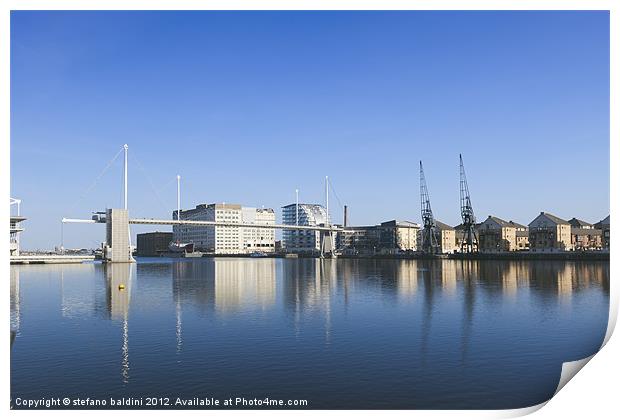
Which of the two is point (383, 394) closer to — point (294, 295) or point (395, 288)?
point (294, 295)

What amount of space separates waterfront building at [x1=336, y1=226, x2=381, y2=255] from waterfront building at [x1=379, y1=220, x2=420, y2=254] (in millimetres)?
1206

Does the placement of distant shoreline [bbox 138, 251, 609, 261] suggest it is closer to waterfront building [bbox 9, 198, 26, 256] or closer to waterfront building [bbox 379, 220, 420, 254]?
waterfront building [bbox 379, 220, 420, 254]

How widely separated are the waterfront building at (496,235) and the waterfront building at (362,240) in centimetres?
2610

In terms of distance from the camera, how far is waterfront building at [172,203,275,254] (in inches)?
5015

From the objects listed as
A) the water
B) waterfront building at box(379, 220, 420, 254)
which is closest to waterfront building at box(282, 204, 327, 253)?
waterfront building at box(379, 220, 420, 254)

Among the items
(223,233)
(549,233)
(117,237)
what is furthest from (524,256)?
(223,233)

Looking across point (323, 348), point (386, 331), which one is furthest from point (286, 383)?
point (386, 331)

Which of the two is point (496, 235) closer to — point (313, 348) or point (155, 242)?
point (313, 348)

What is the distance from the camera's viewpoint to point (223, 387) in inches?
393

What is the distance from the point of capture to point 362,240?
118438mm

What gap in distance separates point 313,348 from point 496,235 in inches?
2923

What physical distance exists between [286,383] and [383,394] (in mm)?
1803
